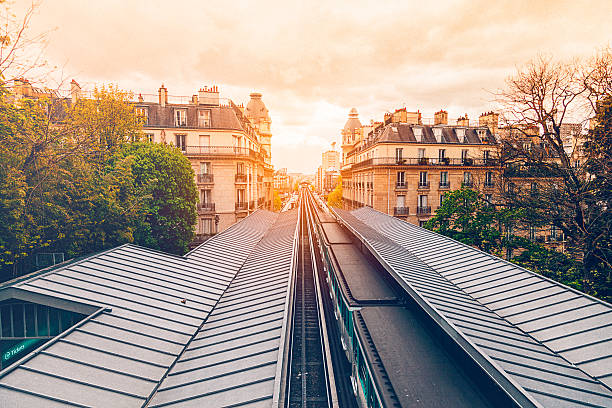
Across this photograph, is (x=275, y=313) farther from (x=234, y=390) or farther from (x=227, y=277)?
(x=227, y=277)

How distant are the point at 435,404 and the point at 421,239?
14.7 meters

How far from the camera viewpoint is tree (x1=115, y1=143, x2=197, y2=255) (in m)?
21.8

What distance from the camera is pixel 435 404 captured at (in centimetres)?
587

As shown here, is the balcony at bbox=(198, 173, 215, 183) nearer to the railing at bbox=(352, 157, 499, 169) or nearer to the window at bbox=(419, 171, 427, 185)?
the railing at bbox=(352, 157, 499, 169)

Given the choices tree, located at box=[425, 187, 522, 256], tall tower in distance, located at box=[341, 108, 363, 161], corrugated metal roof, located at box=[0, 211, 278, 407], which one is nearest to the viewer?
corrugated metal roof, located at box=[0, 211, 278, 407]

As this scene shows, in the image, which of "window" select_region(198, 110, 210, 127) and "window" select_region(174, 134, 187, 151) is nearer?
"window" select_region(174, 134, 187, 151)

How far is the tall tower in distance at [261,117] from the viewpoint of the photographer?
68375 millimetres

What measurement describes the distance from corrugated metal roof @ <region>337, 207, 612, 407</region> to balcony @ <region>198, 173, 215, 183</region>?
1017 inches

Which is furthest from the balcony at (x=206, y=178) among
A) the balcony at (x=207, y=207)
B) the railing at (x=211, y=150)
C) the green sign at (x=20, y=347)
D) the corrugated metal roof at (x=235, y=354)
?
the green sign at (x=20, y=347)

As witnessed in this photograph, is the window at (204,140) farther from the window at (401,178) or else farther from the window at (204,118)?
the window at (401,178)

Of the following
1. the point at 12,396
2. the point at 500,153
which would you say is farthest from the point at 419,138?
the point at 12,396

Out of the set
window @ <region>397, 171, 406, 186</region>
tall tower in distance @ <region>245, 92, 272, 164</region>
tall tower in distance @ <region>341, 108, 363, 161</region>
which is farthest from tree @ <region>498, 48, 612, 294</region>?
tall tower in distance @ <region>341, 108, 363, 161</region>

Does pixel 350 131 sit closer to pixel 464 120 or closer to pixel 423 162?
pixel 464 120

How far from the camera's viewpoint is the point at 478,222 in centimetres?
2216
